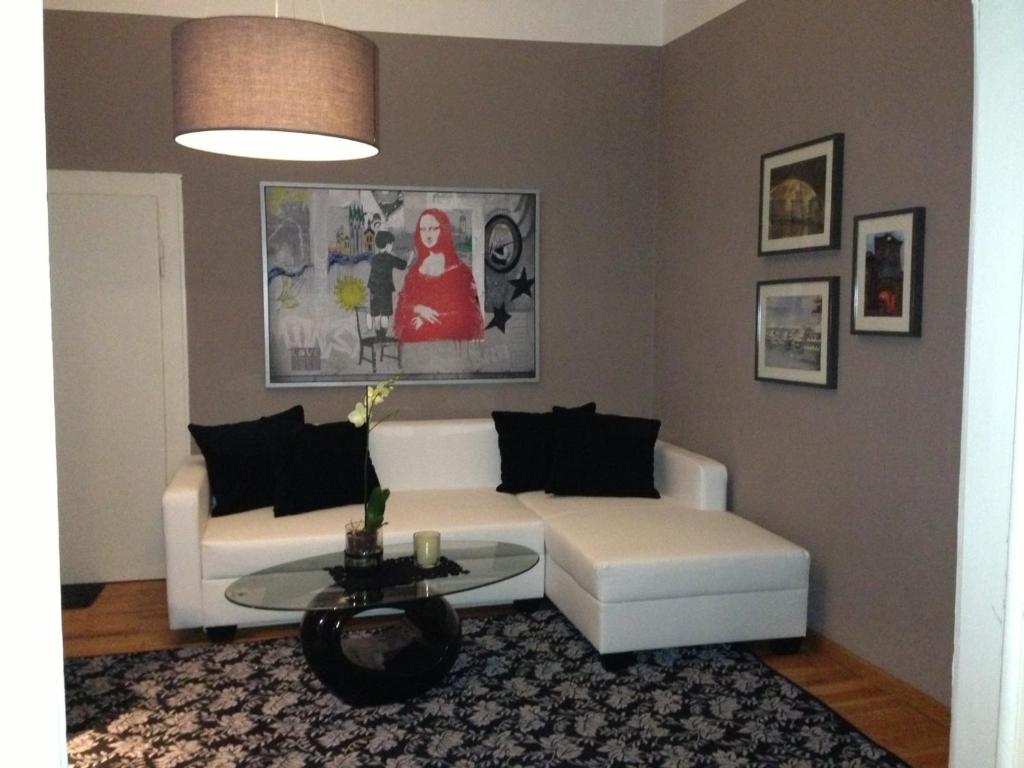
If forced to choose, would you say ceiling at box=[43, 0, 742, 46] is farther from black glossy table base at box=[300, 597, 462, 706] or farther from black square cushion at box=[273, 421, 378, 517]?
black glossy table base at box=[300, 597, 462, 706]

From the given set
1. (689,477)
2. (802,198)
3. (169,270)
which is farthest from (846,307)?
(169,270)

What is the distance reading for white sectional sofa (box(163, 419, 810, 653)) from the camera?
330 centimetres

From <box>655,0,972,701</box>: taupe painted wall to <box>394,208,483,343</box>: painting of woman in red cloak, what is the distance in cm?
117

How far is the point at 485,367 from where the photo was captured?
15.9 ft

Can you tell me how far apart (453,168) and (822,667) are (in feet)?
9.94

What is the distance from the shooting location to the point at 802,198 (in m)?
3.61

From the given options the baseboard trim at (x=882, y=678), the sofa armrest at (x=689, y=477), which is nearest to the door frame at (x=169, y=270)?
the sofa armrest at (x=689, y=477)

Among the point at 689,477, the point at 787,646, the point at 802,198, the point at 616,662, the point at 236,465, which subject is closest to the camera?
the point at 616,662

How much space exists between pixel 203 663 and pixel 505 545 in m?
1.25

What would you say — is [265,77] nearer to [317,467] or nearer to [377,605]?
[377,605]

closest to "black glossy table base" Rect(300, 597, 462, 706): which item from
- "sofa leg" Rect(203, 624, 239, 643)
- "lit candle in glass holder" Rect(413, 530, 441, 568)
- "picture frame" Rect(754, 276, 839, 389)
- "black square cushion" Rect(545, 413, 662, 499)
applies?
"lit candle in glass holder" Rect(413, 530, 441, 568)

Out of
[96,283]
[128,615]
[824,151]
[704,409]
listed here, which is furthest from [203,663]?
[824,151]

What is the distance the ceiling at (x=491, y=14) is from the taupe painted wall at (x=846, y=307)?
26 cm

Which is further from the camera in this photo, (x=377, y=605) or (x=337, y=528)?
(x=337, y=528)
